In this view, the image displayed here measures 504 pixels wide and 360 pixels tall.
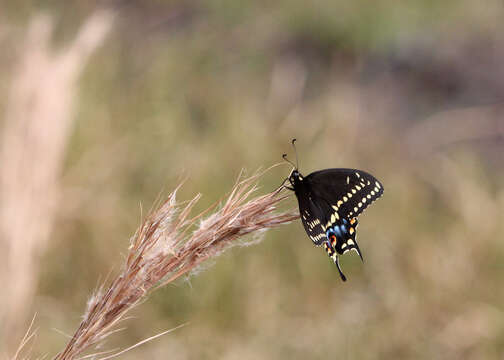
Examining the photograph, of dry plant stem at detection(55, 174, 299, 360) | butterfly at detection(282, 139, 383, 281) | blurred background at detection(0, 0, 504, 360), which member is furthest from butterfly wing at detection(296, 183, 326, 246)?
blurred background at detection(0, 0, 504, 360)

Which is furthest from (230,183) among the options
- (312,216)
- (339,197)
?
(312,216)

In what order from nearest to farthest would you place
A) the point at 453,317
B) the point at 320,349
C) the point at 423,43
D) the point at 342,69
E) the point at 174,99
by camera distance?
the point at 320,349
the point at 453,317
the point at 174,99
the point at 342,69
the point at 423,43

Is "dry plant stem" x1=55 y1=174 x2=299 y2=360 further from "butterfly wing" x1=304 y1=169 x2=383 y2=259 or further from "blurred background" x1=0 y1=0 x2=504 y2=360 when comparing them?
"blurred background" x1=0 y1=0 x2=504 y2=360

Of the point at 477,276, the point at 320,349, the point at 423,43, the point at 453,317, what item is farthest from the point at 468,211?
the point at 423,43

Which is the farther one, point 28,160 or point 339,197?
point 28,160

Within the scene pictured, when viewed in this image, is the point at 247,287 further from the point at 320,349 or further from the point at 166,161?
the point at 166,161

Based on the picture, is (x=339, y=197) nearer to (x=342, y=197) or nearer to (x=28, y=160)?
(x=342, y=197)
